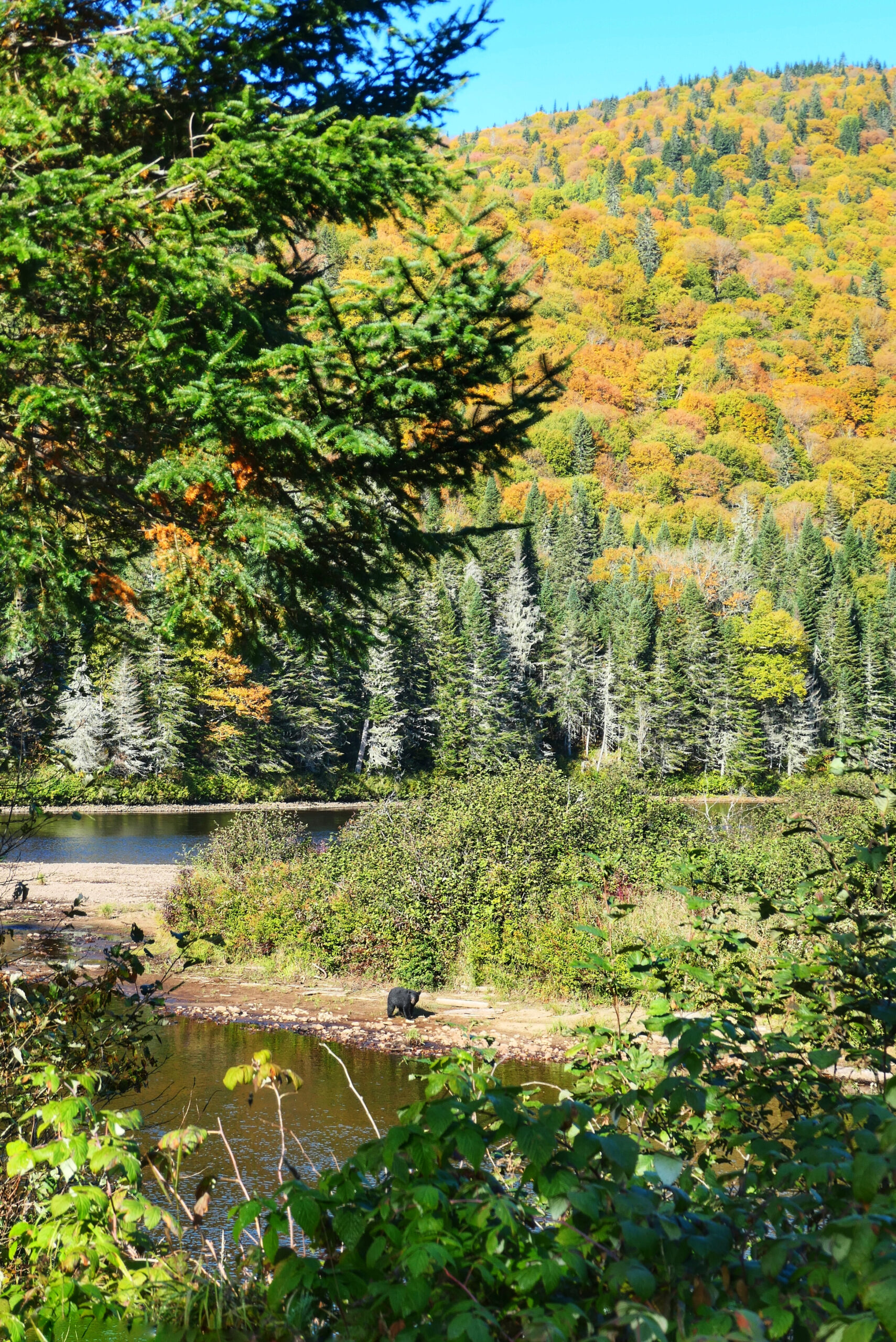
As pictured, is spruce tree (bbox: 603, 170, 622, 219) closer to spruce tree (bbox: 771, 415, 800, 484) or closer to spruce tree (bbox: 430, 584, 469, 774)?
spruce tree (bbox: 771, 415, 800, 484)

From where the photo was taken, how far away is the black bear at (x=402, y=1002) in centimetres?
1280

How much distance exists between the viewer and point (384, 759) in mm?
52375

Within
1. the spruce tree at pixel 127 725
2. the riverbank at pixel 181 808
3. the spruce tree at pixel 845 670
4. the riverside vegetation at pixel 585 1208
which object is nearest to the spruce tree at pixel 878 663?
the spruce tree at pixel 845 670

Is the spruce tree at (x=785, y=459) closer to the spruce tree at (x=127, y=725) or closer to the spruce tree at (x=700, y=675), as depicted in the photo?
the spruce tree at (x=700, y=675)

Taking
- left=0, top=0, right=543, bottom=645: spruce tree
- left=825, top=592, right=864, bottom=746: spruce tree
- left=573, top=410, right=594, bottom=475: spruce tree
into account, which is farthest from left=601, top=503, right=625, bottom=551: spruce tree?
left=0, top=0, right=543, bottom=645: spruce tree

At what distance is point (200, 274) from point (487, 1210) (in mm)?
3337

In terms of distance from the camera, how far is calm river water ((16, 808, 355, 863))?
2675 centimetres

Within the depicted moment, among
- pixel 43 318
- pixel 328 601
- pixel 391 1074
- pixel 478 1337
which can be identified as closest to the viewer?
pixel 478 1337

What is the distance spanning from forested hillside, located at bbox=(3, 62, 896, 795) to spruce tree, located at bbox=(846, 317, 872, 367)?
637 millimetres

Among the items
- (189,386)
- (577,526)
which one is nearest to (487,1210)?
(189,386)

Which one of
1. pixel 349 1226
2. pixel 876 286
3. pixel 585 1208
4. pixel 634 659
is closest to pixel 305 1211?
pixel 349 1226

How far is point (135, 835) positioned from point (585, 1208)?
108 feet

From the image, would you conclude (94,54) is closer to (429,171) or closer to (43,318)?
(43,318)

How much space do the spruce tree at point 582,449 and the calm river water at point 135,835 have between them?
7331cm
